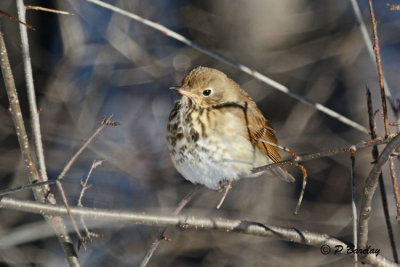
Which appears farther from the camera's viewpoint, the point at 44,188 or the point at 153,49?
the point at 153,49

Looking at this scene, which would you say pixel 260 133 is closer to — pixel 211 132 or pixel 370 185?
pixel 211 132

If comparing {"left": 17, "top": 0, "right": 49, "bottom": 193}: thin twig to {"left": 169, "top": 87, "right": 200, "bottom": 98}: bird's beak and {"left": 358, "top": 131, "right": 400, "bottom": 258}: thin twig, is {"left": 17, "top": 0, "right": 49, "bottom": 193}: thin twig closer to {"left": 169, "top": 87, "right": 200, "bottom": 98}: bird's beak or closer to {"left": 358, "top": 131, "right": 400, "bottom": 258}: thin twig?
{"left": 169, "top": 87, "right": 200, "bottom": 98}: bird's beak

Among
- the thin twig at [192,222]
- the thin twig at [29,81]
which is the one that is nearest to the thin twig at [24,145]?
the thin twig at [29,81]

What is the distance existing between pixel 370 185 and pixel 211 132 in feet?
4.47

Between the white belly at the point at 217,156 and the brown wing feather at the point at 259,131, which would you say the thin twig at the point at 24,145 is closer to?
the white belly at the point at 217,156

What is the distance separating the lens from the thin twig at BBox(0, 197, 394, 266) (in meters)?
2.14

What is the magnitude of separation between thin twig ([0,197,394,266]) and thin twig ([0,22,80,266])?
0.65 feet

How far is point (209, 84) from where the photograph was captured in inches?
133

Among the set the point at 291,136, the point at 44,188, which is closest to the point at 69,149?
the point at 291,136

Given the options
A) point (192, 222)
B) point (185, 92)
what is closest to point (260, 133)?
point (185, 92)

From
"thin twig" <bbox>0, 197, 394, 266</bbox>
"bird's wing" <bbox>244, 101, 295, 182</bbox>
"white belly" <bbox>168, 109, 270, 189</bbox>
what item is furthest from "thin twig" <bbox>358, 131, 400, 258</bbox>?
"bird's wing" <bbox>244, 101, 295, 182</bbox>

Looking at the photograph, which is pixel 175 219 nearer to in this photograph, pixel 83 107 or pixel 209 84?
pixel 209 84

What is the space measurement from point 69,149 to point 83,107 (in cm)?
48

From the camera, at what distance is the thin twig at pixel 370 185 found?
1.87m
